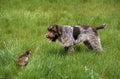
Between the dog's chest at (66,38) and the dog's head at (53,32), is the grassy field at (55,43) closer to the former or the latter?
the dog's chest at (66,38)

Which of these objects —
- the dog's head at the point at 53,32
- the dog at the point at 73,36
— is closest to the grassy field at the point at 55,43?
the dog at the point at 73,36

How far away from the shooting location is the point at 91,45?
29.3 feet

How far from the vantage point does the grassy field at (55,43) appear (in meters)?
6.56

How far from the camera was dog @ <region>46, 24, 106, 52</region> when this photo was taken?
8406mm

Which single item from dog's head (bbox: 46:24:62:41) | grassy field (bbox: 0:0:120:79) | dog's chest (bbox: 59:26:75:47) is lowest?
grassy field (bbox: 0:0:120:79)

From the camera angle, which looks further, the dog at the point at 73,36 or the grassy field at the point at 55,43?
the dog at the point at 73,36

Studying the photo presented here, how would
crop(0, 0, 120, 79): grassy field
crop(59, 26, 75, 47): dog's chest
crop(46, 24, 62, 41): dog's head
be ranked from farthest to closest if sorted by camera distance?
crop(59, 26, 75, 47): dog's chest → crop(46, 24, 62, 41): dog's head → crop(0, 0, 120, 79): grassy field

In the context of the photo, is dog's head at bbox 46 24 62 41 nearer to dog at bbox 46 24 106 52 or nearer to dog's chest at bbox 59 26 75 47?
dog at bbox 46 24 106 52

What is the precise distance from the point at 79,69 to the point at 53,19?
5809 millimetres

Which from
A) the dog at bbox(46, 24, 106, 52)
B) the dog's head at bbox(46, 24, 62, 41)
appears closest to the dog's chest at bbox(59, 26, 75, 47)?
the dog at bbox(46, 24, 106, 52)

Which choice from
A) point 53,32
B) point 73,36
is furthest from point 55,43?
point 53,32

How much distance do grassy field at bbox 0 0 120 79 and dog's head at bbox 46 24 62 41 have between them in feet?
1.34

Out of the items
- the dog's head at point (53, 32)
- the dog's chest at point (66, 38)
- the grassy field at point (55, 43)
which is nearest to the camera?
the grassy field at point (55, 43)

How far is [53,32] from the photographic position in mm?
8328
